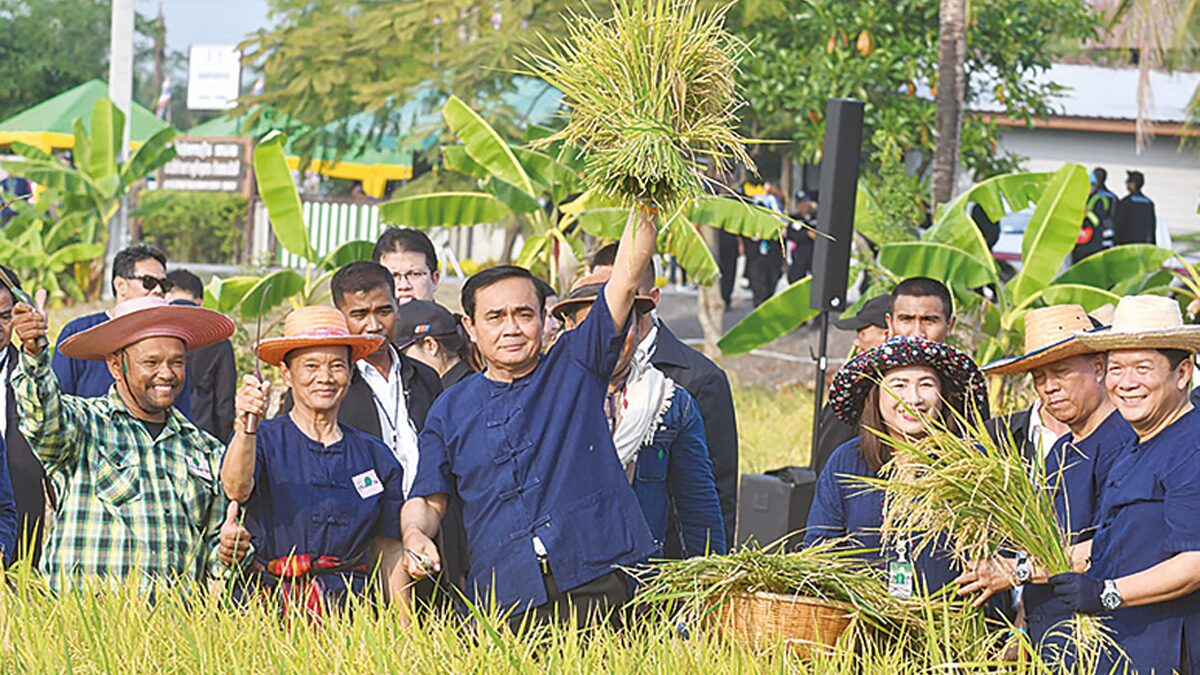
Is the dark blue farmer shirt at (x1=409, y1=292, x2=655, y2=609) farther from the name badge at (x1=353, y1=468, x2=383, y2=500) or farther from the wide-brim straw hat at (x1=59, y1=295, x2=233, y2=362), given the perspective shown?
the wide-brim straw hat at (x1=59, y1=295, x2=233, y2=362)

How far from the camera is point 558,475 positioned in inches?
199

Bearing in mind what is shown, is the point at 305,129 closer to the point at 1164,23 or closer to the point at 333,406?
the point at 1164,23

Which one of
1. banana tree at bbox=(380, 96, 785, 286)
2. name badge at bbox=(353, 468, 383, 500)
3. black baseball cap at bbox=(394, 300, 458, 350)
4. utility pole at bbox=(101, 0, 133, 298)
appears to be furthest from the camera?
utility pole at bbox=(101, 0, 133, 298)

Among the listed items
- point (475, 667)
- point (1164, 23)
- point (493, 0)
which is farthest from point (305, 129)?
point (475, 667)

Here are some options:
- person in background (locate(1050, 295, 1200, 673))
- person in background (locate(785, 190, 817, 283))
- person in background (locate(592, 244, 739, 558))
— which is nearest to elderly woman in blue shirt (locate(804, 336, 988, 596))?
person in background (locate(1050, 295, 1200, 673))

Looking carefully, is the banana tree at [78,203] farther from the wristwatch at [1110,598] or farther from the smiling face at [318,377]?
the wristwatch at [1110,598]

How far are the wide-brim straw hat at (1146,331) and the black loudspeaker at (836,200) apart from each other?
468 centimetres

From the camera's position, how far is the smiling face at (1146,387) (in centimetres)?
477

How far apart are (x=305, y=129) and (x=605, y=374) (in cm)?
1456

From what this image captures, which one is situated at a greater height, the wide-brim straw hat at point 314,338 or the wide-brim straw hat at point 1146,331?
the wide-brim straw hat at point 1146,331

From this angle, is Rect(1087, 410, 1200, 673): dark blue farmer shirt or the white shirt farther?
the white shirt

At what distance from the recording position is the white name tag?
5445mm

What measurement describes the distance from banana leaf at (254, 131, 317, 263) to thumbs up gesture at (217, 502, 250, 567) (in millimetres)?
7643

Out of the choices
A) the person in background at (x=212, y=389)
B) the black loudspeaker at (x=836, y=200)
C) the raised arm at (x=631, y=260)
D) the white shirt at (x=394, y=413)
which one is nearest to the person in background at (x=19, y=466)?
the person in background at (x=212, y=389)
